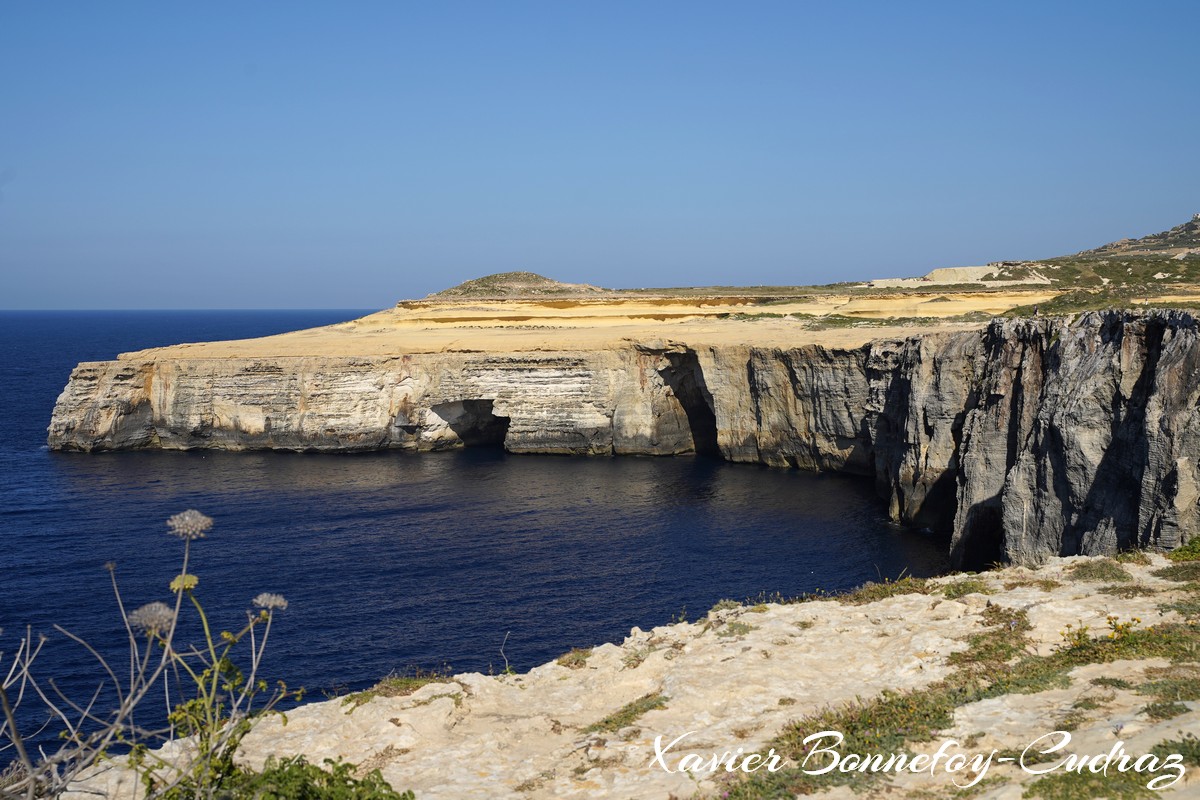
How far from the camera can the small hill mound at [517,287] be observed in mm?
101738

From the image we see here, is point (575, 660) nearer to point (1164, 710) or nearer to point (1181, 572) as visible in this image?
point (1164, 710)

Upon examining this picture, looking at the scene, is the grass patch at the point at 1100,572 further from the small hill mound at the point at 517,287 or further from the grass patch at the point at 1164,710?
the small hill mound at the point at 517,287

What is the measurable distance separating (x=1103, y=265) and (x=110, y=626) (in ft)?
271

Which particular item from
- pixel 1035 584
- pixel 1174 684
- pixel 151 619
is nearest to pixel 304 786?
pixel 151 619

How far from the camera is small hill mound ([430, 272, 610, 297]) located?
10174 cm

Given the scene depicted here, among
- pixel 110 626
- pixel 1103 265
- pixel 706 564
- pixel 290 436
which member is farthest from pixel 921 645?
pixel 1103 265

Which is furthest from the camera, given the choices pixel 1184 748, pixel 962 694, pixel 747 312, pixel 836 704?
pixel 747 312

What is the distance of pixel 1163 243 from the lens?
10325 centimetres

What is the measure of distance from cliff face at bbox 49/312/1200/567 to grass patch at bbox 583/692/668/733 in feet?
55.6

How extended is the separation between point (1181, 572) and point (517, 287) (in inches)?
3788

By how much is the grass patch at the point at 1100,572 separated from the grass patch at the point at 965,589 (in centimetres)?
181

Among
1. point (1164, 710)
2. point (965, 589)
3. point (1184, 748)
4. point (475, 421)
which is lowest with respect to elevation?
point (475, 421)

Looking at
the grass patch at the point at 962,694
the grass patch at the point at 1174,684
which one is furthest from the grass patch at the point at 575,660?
the grass patch at the point at 1174,684

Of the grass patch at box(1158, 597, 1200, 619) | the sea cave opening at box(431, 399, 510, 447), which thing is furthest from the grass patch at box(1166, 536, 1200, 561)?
the sea cave opening at box(431, 399, 510, 447)
